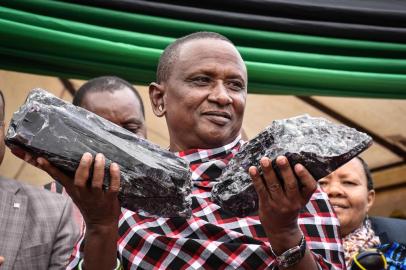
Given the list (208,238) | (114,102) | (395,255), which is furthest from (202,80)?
(395,255)

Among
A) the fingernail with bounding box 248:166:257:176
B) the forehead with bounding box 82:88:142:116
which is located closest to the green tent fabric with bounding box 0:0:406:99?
the forehead with bounding box 82:88:142:116

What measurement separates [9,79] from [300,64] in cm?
142

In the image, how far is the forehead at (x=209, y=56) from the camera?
6.80 ft

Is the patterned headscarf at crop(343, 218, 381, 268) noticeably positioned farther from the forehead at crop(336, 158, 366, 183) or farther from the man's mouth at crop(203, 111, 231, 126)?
the man's mouth at crop(203, 111, 231, 126)

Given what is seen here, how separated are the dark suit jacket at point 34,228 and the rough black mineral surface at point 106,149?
69cm

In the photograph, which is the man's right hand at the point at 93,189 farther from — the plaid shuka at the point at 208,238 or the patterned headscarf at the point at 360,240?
the patterned headscarf at the point at 360,240

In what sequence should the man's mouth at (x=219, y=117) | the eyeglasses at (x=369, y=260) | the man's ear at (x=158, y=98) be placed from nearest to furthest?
the man's mouth at (x=219, y=117) < the man's ear at (x=158, y=98) < the eyeglasses at (x=369, y=260)

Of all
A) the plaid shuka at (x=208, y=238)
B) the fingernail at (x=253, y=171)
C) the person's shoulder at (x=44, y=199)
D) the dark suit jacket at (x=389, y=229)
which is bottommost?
the dark suit jacket at (x=389, y=229)

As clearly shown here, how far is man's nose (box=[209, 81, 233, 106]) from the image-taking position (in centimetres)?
198

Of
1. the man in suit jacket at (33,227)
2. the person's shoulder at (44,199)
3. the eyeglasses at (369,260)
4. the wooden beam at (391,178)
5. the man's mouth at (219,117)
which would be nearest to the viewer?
the man's mouth at (219,117)

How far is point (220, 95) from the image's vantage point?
78.4 inches

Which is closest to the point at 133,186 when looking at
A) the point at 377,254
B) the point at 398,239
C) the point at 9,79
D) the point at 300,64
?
the point at 377,254

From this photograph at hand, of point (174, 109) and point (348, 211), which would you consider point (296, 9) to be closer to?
point (348, 211)

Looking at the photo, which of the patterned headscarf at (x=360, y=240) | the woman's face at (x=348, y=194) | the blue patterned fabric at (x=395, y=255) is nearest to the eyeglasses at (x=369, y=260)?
the blue patterned fabric at (x=395, y=255)
